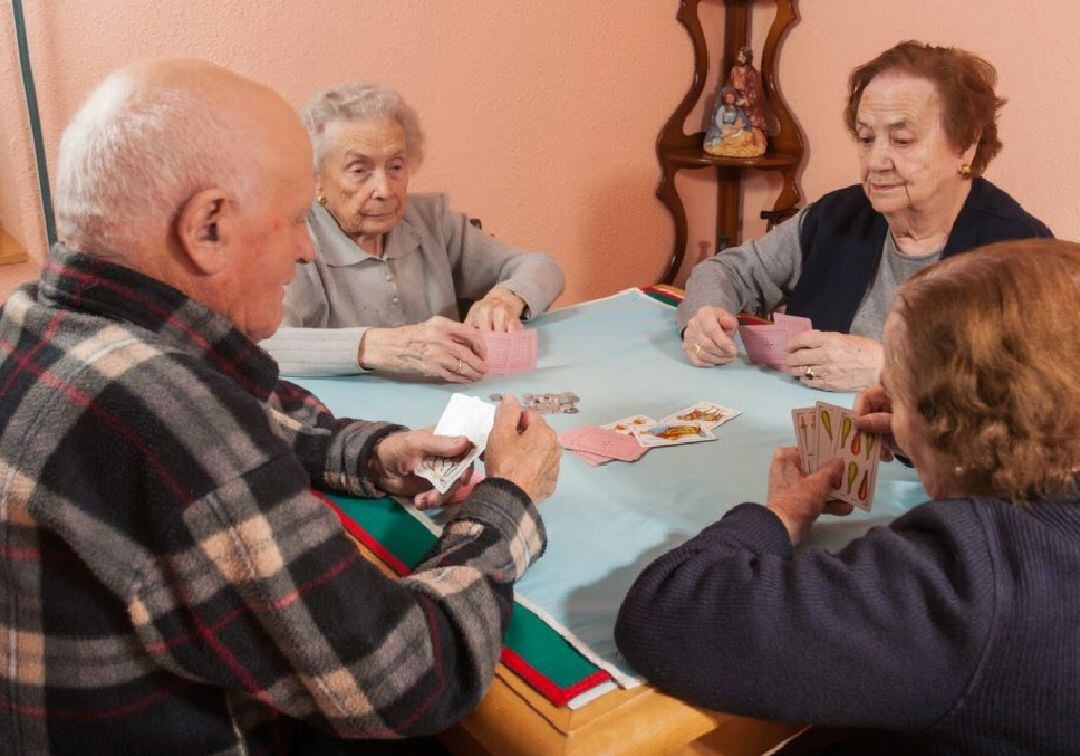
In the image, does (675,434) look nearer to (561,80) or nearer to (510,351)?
(510,351)

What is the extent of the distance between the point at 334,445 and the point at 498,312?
86 cm

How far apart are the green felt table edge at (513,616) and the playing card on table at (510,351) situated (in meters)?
0.69

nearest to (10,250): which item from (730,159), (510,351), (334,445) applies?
(510,351)

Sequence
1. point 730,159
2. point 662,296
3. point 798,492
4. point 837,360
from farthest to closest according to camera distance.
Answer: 1. point 730,159
2. point 662,296
3. point 837,360
4. point 798,492

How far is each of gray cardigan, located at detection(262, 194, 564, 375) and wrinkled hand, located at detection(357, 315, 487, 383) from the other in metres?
0.06

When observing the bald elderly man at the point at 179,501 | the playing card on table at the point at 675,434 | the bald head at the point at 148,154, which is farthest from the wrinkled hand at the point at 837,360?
the bald head at the point at 148,154

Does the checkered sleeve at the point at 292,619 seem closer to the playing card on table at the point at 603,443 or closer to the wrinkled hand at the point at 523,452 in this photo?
the wrinkled hand at the point at 523,452

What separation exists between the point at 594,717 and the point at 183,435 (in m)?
0.55

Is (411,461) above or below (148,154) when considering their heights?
below

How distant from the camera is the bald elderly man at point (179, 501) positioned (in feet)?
3.08

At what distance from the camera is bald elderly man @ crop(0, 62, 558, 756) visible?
938 millimetres

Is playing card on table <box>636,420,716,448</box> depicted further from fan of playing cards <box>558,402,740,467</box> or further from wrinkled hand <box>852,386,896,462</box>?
wrinkled hand <box>852,386,896,462</box>

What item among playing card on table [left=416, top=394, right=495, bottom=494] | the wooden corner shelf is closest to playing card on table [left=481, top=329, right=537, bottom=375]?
playing card on table [left=416, top=394, right=495, bottom=494]

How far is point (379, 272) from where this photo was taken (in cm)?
258
